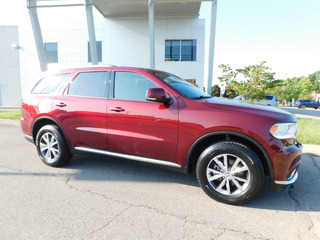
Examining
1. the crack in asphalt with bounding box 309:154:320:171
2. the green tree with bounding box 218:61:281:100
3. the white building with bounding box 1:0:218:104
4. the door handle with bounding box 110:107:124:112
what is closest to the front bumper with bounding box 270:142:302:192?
the crack in asphalt with bounding box 309:154:320:171

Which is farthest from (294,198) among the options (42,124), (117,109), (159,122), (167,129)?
(42,124)

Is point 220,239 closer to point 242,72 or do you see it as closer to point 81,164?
point 81,164

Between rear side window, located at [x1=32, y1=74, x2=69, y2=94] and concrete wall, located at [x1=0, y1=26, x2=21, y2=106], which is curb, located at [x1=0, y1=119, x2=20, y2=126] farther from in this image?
concrete wall, located at [x1=0, y1=26, x2=21, y2=106]

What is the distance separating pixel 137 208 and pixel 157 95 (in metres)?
Result: 1.46

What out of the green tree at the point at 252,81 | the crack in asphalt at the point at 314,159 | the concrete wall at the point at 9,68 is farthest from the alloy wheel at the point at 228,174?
the concrete wall at the point at 9,68

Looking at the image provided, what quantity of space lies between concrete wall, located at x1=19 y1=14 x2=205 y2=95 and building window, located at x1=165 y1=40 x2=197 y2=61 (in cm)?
35

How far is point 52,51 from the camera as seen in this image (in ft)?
66.7

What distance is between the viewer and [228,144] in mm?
2645

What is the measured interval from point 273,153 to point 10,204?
10.8ft

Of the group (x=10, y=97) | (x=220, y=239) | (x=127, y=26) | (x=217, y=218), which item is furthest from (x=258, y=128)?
(x=10, y=97)

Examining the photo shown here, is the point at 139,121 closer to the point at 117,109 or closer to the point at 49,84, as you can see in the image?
the point at 117,109

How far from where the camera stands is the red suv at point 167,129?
2533 mm

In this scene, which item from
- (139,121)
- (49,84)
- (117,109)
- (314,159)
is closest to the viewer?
(139,121)

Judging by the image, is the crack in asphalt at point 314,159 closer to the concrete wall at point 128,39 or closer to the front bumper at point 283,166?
the front bumper at point 283,166
